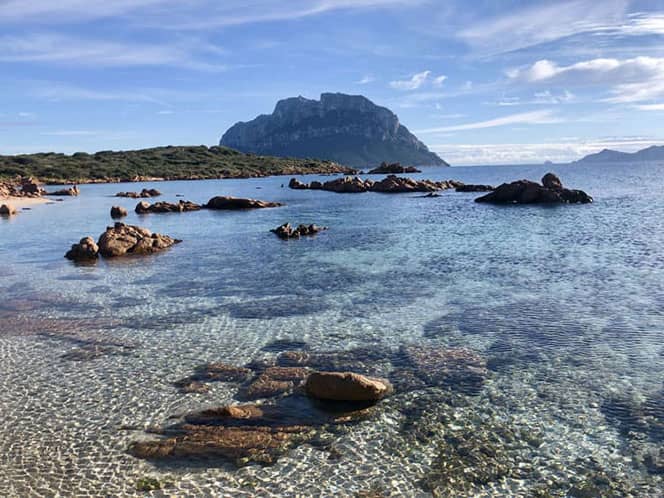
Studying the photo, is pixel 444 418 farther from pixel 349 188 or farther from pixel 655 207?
pixel 349 188

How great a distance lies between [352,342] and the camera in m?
19.8

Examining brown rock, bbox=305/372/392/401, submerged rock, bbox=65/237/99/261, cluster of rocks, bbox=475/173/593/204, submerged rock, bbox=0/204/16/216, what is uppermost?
cluster of rocks, bbox=475/173/593/204

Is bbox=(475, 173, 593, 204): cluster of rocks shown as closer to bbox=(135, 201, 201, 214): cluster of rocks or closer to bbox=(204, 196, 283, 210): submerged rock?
bbox=(204, 196, 283, 210): submerged rock

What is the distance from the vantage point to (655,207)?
7088 centimetres

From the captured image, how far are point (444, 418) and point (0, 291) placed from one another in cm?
2616

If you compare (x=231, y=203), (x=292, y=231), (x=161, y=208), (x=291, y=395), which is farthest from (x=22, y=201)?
(x=291, y=395)

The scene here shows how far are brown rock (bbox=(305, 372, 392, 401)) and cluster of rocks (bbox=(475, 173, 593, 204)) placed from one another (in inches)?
2888

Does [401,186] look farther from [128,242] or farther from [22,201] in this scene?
[128,242]

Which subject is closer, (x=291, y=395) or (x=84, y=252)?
(x=291, y=395)

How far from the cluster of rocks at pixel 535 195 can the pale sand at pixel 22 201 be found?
82.1 meters

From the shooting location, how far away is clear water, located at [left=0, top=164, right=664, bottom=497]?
11.4 meters

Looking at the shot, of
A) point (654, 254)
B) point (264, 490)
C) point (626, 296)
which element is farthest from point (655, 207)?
point (264, 490)

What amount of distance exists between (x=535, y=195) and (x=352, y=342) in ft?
228

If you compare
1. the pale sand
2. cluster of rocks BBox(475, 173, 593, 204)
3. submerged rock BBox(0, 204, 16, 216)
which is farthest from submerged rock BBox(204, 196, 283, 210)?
cluster of rocks BBox(475, 173, 593, 204)
